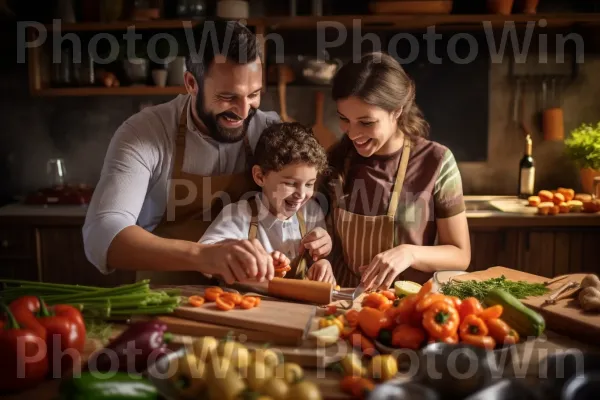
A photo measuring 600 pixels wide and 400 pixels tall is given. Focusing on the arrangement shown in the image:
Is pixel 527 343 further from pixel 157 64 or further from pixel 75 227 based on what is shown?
pixel 157 64

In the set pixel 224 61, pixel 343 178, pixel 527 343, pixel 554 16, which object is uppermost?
pixel 554 16

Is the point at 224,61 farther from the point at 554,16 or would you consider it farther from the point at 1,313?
the point at 554,16

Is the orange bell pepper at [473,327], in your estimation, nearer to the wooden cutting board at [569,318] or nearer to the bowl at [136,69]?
the wooden cutting board at [569,318]

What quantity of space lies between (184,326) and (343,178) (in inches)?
43.6

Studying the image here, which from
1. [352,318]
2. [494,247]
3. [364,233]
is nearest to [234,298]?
[352,318]

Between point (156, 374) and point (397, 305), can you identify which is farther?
point (397, 305)

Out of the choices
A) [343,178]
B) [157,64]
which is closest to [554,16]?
[343,178]

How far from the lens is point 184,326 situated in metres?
1.55

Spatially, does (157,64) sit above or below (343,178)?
above

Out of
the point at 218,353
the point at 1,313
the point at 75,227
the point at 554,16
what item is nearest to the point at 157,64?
the point at 75,227

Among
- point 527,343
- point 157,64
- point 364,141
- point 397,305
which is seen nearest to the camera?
point 527,343

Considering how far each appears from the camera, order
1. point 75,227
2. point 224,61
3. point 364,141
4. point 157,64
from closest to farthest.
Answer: point 224,61
point 364,141
point 75,227
point 157,64

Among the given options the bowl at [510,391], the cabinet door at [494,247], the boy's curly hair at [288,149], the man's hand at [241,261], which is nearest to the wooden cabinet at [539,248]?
the cabinet door at [494,247]

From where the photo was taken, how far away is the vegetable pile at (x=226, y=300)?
160 centimetres
